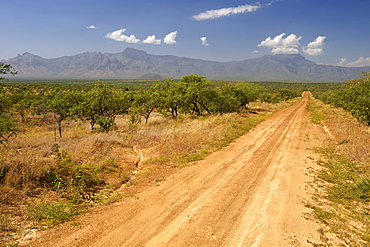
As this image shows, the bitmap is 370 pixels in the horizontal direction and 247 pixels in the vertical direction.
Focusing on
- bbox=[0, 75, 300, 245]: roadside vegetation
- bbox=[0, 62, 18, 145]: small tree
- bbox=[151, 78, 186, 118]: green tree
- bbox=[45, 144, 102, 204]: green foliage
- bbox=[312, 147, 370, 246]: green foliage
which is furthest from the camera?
bbox=[151, 78, 186, 118]: green tree

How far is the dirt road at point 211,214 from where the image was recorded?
6.22 meters

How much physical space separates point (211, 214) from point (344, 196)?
625 cm

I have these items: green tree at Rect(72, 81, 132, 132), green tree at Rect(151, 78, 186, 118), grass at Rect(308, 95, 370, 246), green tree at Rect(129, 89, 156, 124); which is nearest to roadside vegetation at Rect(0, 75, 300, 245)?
green tree at Rect(72, 81, 132, 132)

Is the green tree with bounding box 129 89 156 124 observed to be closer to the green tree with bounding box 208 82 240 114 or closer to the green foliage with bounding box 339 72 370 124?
the green tree with bounding box 208 82 240 114

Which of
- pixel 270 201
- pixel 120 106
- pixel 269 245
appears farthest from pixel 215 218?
pixel 120 106

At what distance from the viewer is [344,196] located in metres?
9.09

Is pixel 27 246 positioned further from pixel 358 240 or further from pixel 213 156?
pixel 213 156

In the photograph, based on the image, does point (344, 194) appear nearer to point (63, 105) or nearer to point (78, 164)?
point (78, 164)

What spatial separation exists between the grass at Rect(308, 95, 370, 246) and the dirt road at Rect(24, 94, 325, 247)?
58 centimetres

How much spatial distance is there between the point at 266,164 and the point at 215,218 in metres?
7.17

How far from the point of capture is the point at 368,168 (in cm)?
1227

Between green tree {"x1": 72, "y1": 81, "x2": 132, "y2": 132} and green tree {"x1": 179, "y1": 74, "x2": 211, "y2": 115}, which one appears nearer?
green tree {"x1": 72, "y1": 81, "x2": 132, "y2": 132}

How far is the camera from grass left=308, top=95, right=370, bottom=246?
6.56 meters

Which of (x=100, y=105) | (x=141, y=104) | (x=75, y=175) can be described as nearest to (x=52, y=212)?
(x=75, y=175)
